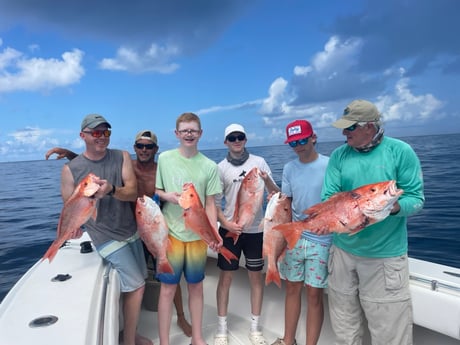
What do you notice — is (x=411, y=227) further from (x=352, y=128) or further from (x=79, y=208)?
(x=79, y=208)

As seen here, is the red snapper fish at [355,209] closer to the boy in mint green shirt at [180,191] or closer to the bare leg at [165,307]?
the boy in mint green shirt at [180,191]

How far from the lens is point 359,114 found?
2322mm

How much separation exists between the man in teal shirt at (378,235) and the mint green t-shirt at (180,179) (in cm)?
112

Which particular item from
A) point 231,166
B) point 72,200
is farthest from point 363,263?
point 72,200

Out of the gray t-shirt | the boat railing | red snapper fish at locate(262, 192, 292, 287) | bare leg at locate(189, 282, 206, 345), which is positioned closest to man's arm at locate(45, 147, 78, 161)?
the gray t-shirt

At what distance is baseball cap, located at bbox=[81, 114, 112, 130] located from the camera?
276 cm

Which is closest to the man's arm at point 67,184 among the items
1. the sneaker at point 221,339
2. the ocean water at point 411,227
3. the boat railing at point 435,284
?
the sneaker at point 221,339

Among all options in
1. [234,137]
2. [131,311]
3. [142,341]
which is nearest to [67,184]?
[131,311]

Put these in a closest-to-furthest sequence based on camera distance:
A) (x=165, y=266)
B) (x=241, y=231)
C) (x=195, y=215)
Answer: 1. (x=195, y=215)
2. (x=165, y=266)
3. (x=241, y=231)

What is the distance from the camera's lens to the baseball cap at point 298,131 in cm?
291

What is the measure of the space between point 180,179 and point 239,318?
215 cm

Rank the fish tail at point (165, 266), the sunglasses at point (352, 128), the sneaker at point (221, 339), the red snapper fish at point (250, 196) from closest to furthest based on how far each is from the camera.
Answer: the sunglasses at point (352, 128)
the fish tail at point (165, 266)
the red snapper fish at point (250, 196)
the sneaker at point (221, 339)

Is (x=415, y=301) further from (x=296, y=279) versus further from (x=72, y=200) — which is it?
(x=72, y=200)

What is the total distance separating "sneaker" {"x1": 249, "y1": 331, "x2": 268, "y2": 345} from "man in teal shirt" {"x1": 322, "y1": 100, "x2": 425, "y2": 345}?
1.31 meters
